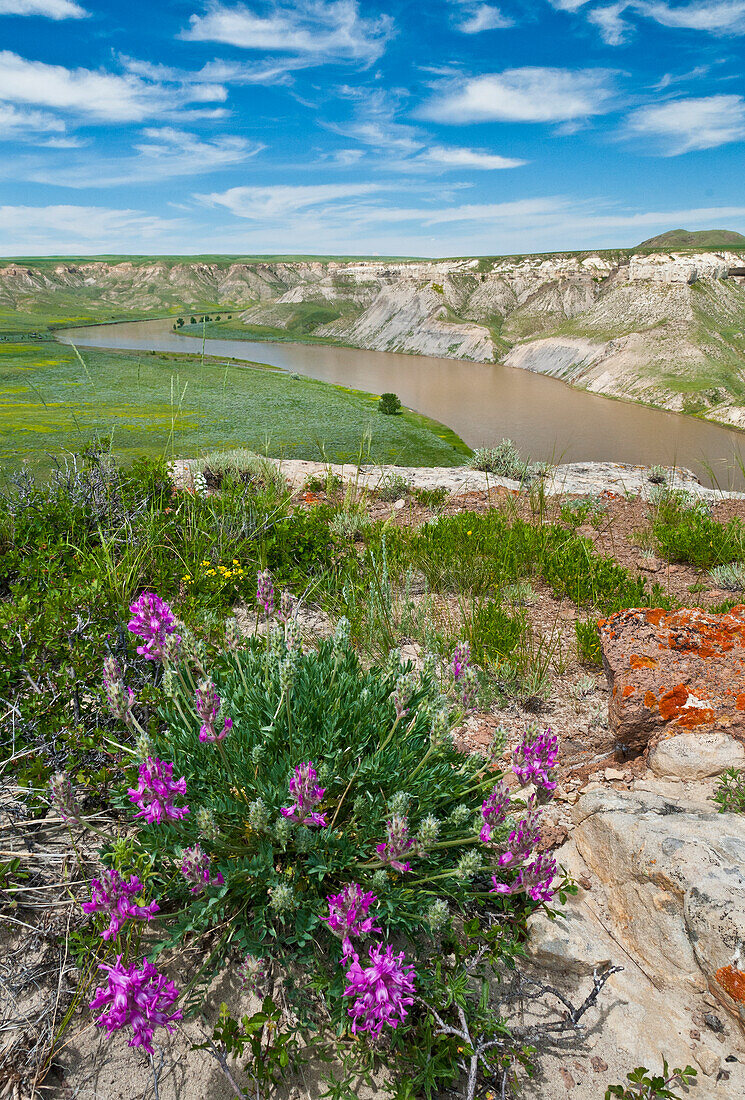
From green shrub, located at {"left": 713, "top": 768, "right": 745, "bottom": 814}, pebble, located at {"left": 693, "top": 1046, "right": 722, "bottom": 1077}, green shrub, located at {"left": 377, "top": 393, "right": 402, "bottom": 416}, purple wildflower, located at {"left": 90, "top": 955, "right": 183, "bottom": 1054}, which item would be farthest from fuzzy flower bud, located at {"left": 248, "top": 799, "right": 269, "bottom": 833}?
green shrub, located at {"left": 377, "top": 393, "right": 402, "bottom": 416}

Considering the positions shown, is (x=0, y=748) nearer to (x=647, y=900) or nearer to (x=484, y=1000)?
(x=484, y=1000)

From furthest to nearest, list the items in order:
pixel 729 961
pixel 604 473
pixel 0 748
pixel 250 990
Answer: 1. pixel 604 473
2. pixel 0 748
3. pixel 250 990
4. pixel 729 961

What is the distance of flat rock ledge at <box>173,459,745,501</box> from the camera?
10930mm

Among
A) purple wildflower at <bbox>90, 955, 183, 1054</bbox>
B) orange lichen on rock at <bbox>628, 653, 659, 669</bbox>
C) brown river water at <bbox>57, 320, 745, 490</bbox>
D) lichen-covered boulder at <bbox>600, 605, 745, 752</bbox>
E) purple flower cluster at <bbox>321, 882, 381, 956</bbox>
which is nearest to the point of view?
purple wildflower at <bbox>90, 955, 183, 1054</bbox>

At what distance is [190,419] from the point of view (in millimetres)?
17609

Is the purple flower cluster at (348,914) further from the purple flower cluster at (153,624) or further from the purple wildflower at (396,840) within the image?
the purple flower cluster at (153,624)

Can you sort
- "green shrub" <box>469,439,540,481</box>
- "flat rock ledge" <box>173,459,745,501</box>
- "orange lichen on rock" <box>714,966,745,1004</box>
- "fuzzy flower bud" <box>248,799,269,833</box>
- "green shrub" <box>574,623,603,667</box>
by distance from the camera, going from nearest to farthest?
"fuzzy flower bud" <box>248,799,269,833</box>
"orange lichen on rock" <box>714,966,745,1004</box>
"green shrub" <box>574,623,603,667</box>
"flat rock ledge" <box>173,459,745,501</box>
"green shrub" <box>469,439,540,481</box>

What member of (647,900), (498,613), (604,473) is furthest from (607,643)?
(604,473)

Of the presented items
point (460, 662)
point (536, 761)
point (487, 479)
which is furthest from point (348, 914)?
point (487, 479)

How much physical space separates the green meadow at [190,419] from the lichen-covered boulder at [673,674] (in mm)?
6657

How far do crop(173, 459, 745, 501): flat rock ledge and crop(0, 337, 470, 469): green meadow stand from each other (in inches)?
32.1

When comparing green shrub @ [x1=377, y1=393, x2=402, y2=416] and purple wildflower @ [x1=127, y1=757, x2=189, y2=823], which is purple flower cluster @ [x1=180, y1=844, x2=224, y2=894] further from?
green shrub @ [x1=377, y1=393, x2=402, y2=416]

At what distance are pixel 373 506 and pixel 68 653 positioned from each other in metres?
6.92

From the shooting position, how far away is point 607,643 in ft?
13.6
